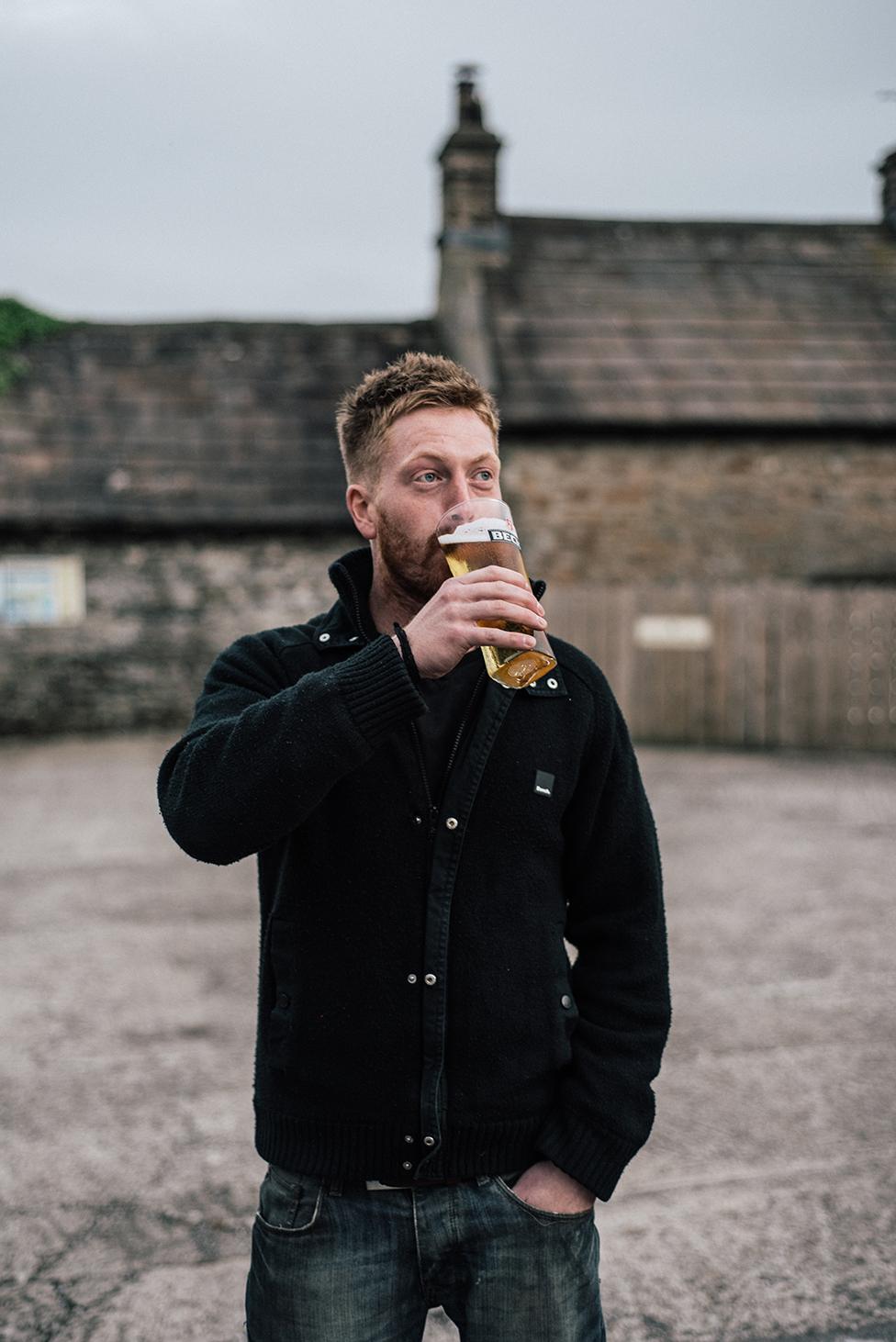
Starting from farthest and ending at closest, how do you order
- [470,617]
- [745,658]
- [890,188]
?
[890,188] < [745,658] < [470,617]

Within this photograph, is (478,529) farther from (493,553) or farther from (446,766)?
(446,766)

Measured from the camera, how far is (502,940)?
6.11 feet

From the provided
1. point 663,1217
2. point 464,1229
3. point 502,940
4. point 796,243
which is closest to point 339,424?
point 502,940

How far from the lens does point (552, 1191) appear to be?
5.96ft

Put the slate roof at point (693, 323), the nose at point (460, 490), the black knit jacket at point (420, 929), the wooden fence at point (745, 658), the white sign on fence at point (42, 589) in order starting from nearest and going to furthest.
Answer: the black knit jacket at point (420, 929) → the nose at point (460, 490) → the wooden fence at point (745, 658) → the white sign on fence at point (42, 589) → the slate roof at point (693, 323)

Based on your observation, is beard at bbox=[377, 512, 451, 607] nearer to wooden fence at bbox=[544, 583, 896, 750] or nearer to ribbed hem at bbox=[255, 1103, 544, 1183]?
ribbed hem at bbox=[255, 1103, 544, 1183]

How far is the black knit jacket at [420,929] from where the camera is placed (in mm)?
1728

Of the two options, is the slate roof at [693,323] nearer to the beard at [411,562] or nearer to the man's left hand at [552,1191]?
the beard at [411,562]

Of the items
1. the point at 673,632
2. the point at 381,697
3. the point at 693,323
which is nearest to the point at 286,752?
the point at 381,697

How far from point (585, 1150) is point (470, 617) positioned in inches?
34.0

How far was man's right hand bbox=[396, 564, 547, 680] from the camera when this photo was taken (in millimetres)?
1624

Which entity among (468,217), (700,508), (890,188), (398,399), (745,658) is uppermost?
(890,188)

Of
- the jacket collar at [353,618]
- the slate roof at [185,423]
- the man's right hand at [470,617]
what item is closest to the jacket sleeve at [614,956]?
the jacket collar at [353,618]

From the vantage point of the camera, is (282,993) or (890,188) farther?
(890,188)
